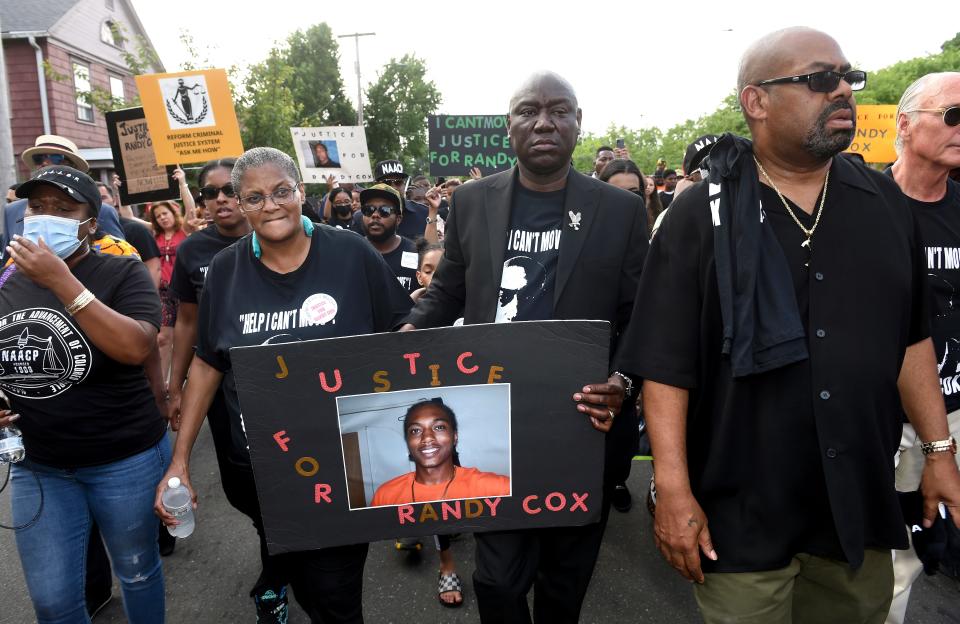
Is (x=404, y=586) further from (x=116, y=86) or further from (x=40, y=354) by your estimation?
(x=116, y=86)

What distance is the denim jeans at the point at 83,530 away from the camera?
2.47 metres

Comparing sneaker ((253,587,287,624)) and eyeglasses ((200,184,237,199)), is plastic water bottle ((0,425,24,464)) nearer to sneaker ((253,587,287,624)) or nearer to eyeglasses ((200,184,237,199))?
sneaker ((253,587,287,624))

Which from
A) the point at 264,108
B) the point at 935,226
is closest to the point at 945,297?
the point at 935,226

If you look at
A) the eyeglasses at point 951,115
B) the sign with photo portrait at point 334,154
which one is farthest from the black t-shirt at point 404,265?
the sign with photo portrait at point 334,154

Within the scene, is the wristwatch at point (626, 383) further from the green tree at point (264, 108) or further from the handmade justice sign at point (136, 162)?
the green tree at point (264, 108)

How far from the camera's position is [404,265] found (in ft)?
16.3

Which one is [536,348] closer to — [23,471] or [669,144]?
[23,471]

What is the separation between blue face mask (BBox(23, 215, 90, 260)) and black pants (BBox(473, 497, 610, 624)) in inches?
76.6

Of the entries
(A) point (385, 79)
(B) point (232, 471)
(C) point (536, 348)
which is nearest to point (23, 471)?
(B) point (232, 471)

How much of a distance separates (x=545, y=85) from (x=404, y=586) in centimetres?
273

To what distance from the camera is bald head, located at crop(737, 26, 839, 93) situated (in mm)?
1838

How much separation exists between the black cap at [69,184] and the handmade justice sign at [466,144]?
18.5ft

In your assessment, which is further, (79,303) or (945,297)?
(945,297)

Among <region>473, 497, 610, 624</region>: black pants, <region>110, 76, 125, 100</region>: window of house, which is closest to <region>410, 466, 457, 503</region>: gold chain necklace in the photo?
<region>473, 497, 610, 624</region>: black pants
